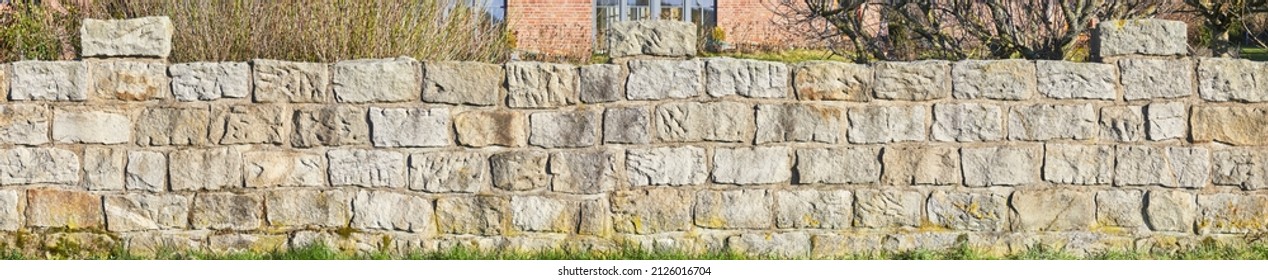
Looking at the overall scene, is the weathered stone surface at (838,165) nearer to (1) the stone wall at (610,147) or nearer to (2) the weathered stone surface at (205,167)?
(1) the stone wall at (610,147)

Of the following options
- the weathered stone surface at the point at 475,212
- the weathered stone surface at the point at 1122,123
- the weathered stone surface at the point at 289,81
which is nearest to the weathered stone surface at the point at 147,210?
the weathered stone surface at the point at 289,81

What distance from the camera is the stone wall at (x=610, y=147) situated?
6.52 m

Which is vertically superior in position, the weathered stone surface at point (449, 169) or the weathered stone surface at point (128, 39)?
the weathered stone surface at point (128, 39)

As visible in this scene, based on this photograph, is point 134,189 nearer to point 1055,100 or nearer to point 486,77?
point 486,77


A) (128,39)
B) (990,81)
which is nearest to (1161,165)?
(990,81)

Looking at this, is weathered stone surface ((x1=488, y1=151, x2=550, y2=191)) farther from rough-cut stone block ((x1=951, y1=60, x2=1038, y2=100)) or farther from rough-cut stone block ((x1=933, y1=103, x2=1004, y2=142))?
rough-cut stone block ((x1=951, y1=60, x2=1038, y2=100))

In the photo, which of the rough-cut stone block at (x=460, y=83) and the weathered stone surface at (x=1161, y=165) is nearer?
the rough-cut stone block at (x=460, y=83)

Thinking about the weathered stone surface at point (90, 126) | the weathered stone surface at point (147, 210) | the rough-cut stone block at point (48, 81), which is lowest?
the weathered stone surface at point (147, 210)

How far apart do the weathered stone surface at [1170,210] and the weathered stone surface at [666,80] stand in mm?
2291

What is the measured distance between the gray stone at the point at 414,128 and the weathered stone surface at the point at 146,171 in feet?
3.40

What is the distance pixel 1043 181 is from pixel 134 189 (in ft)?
14.5

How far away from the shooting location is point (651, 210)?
258 inches

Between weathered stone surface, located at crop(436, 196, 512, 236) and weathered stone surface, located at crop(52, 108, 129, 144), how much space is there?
156cm

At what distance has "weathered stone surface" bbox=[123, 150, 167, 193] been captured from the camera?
6.54 m
